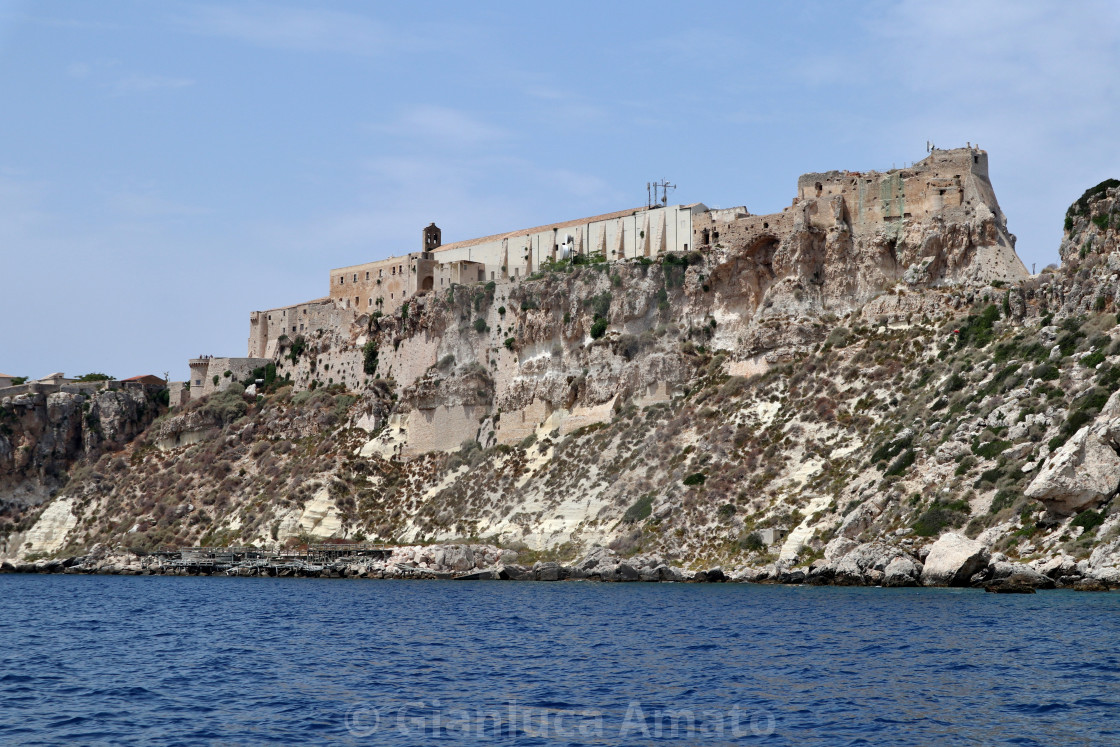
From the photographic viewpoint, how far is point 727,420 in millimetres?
63625

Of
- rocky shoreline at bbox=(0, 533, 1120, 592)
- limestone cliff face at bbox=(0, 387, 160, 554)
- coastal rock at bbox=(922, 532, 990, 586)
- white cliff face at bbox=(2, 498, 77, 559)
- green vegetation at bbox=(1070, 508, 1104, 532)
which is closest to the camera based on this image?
rocky shoreline at bbox=(0, 533, 1120, 592)

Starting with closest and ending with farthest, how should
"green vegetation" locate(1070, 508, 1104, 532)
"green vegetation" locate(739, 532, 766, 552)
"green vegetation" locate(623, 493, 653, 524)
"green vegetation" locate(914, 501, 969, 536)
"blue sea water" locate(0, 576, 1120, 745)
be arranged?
"blue sea water" locate(0, 576, 1120, 745) < "green vegetation" locate(1070, 508, 1104, 532) < "green vegetation" locate(914, 501, 969, 536) < "green vegetation" locate(739, 532, 766, 552) < "green vegetation" locate(623, 493, 653, 524)

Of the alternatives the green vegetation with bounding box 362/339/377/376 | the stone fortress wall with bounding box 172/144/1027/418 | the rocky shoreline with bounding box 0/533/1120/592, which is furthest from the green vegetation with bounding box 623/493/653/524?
the green vegetation with bounding box 362/339/377/376

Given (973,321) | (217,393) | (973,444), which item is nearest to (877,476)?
(973,444)

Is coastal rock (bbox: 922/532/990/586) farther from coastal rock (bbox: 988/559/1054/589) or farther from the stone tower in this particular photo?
the stone tower

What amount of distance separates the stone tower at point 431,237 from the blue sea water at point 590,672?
44.6 m

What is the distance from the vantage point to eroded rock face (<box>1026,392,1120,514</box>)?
42500 mm

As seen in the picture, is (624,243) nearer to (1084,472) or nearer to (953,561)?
(953,561)

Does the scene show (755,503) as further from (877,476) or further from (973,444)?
(973,444)

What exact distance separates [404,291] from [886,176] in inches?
1324

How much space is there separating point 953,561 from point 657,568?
14.7 metres

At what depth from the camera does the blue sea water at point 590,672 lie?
72.4ft

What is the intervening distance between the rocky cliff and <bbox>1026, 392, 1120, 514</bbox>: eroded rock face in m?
0.08

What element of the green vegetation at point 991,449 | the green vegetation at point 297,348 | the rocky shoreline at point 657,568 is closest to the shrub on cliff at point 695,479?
the rocky shoreline at point 657,568
